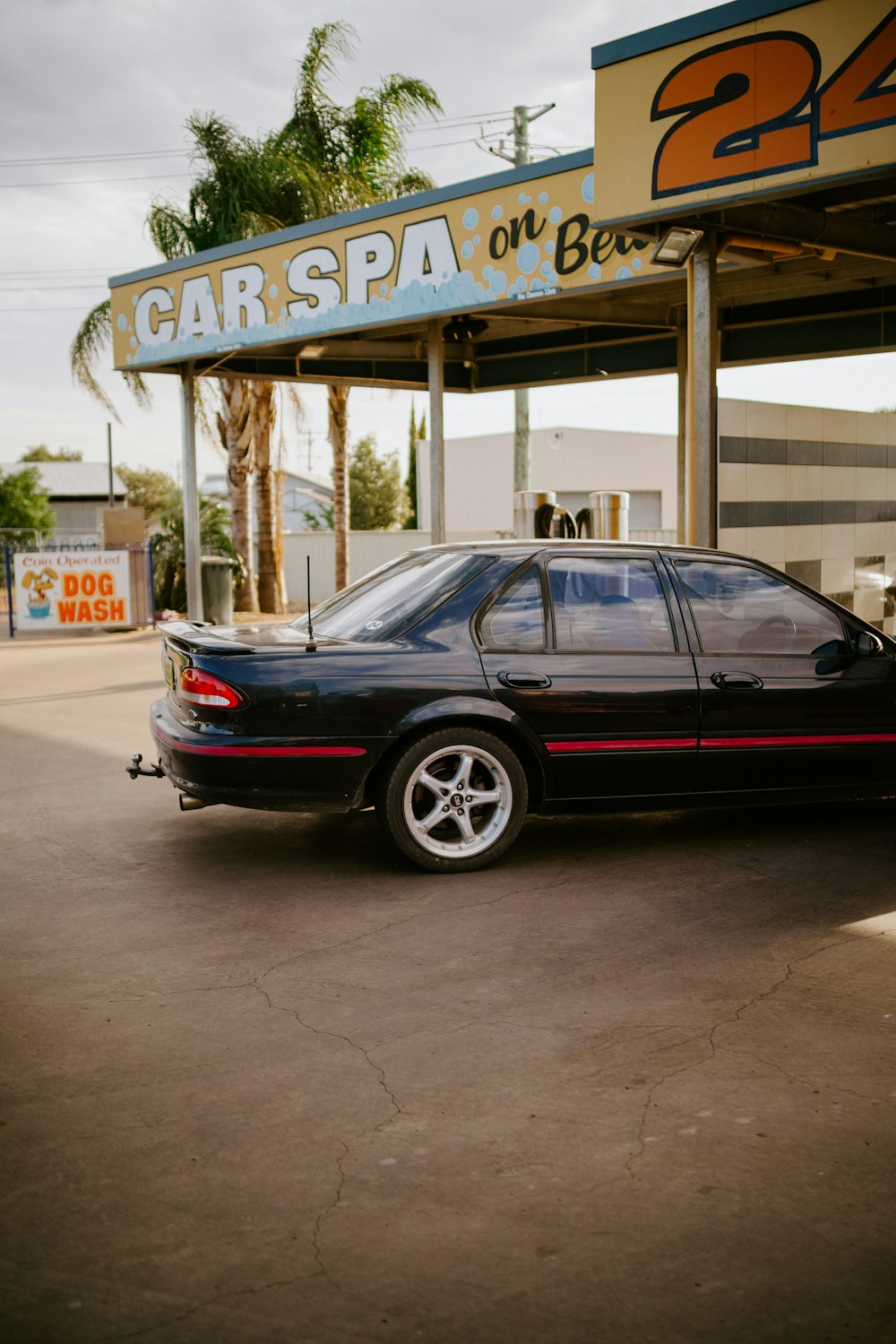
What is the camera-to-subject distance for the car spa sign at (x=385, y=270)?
11289 mm

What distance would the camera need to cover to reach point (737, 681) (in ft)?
20.7

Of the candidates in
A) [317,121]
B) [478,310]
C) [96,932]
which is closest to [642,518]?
[317,121]

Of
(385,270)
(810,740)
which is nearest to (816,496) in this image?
(385,270)

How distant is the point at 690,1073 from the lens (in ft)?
12.5

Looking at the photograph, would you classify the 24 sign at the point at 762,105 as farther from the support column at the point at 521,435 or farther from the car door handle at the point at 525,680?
the support column at the point at 521,435

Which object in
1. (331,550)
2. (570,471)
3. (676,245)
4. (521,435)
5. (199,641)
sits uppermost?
(570,471)

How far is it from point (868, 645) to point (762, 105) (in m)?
3.56

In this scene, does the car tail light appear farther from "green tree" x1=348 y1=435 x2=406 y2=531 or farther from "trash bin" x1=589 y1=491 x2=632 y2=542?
"green tree" x1=348 y1=435 x2=406 y2=531

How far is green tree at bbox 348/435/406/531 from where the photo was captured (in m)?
59.6

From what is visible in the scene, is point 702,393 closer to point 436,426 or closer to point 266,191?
point 436,426

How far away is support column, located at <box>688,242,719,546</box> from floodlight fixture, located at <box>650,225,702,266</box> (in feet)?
0.25

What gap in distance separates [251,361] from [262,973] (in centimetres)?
1454

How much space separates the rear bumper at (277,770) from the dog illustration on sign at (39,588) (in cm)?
1482

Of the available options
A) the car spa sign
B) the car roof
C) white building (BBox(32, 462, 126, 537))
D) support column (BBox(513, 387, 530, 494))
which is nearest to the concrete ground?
the car roof
